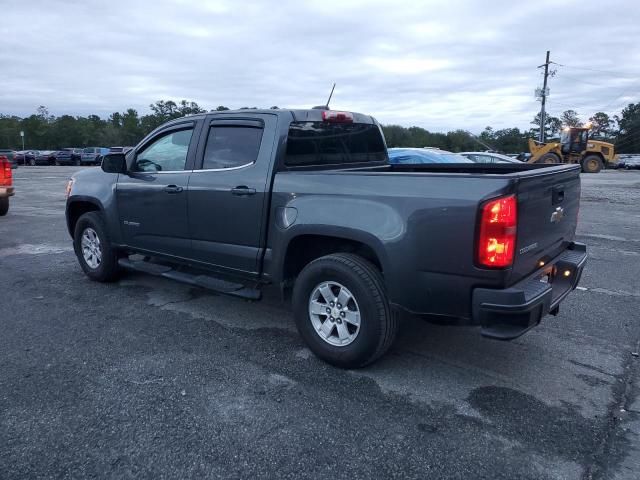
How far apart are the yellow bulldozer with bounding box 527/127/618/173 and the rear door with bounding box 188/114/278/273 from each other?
2810 cm

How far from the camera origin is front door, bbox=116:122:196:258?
182 inches

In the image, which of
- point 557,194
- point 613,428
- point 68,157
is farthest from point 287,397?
point 68,157

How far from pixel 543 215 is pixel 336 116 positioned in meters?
1.97

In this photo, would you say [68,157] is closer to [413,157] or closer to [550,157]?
[550,157]

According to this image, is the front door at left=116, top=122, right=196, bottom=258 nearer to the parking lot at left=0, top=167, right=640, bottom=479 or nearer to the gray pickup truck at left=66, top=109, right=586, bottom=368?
the gray pickup truck at left=66, top=109, right=586, bottom=368

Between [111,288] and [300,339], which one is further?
[111,288]

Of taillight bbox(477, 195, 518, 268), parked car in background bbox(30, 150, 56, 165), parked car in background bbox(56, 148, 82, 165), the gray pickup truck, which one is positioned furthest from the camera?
parked car in background bbox(56, 148, 82, 165)

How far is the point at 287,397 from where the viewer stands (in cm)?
325

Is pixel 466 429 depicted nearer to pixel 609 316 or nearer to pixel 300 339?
pixel 300 339

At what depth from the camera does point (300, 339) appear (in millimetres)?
4199

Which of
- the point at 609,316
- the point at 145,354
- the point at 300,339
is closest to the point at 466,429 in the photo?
the point at 300,339

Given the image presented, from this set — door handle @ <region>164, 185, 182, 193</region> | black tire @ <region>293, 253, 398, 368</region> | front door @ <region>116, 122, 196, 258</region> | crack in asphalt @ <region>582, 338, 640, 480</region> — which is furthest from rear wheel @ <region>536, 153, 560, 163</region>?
black tire @ <region>293, 253, 398, 368</region>

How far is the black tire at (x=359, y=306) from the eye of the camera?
3371mm

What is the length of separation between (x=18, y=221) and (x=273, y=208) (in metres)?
8.67
